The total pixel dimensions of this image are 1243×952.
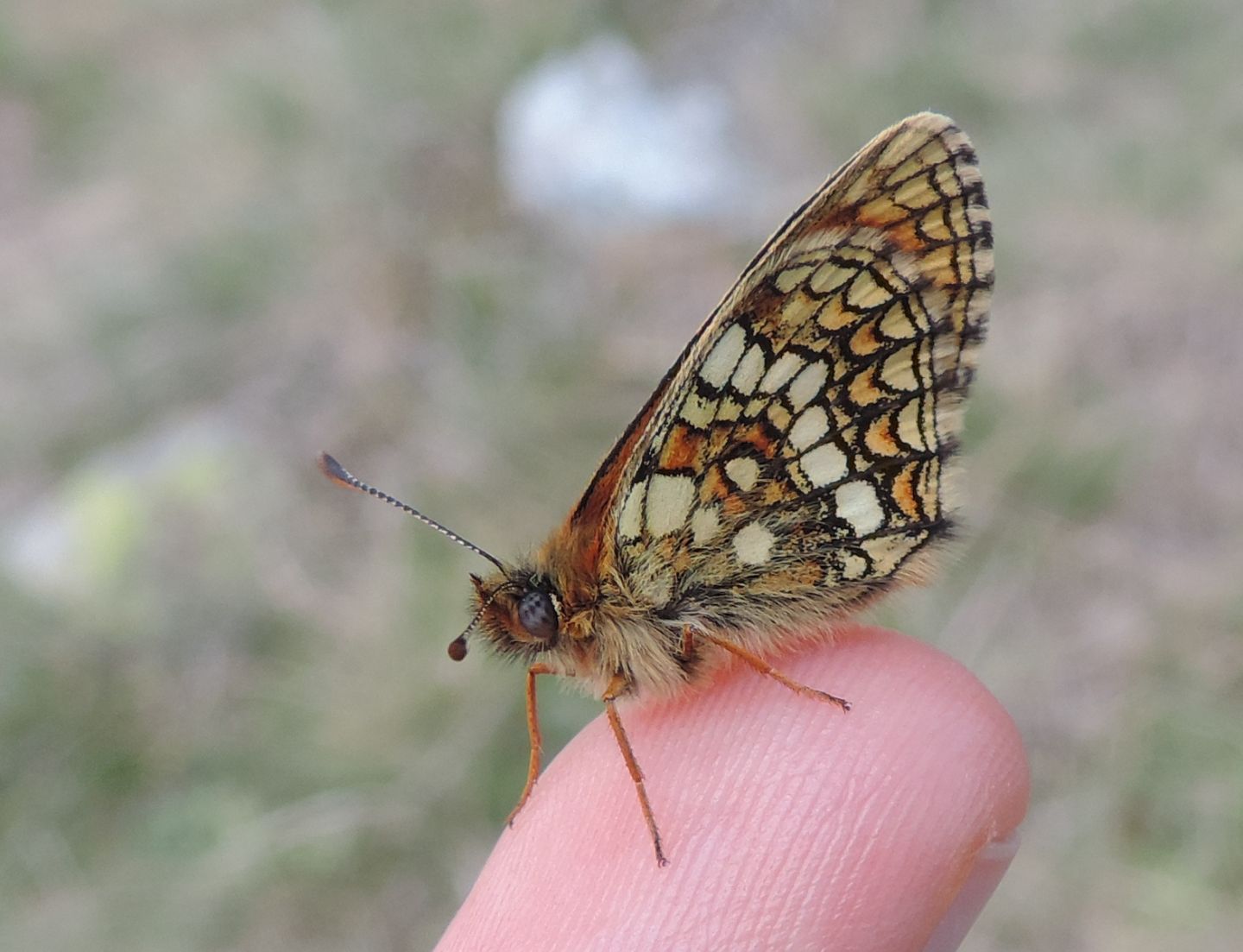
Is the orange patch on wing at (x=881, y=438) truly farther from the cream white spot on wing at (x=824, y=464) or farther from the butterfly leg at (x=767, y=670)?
the butterfly leg at (x=767, y=670)

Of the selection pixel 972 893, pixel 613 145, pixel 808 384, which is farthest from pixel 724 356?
pixel 613 145

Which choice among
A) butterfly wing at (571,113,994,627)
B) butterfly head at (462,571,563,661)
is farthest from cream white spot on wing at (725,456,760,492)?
butterfly head at (462,571,563,661)

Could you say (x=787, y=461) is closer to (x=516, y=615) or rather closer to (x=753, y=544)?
(x=753, y=544)

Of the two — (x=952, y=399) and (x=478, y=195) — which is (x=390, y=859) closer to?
(x=952, y=399)

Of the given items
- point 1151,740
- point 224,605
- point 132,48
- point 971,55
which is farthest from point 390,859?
point 132,48

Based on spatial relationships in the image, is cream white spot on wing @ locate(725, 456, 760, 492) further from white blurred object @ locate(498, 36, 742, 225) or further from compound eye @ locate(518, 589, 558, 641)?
white blurred object @ locate(498, 36, 742, 225)

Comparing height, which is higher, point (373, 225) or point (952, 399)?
point (373, 225)

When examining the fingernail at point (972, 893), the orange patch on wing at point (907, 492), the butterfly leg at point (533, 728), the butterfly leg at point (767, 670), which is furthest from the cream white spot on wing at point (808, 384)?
the fingernail at point (972, 893)

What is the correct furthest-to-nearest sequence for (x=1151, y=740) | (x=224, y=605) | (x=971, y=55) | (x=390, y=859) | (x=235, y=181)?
(x=235, y=181), (x=971, y=55), (x=224, y=605), (x=390, y=859), (x=1151, y=740)
